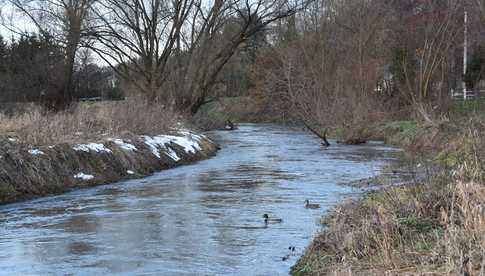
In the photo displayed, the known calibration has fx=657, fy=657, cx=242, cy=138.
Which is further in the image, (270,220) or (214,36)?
(214,36)

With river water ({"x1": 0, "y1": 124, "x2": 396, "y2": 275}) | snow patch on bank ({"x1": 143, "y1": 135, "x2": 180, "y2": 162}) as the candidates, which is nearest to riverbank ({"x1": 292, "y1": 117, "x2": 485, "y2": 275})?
river water ({"x1": 0, "y1": 124, "x2": 396, "y2": 275})

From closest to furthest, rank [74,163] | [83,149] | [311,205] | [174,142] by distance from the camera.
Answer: [311,205], [74,163], [83,149], [174,142]

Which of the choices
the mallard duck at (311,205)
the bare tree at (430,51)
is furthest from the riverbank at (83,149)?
the bare tree at (430,51)

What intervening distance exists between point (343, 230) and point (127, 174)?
11.7 m

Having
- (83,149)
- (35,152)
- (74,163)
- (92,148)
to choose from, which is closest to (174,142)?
(92,148)

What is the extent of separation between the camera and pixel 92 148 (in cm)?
1858

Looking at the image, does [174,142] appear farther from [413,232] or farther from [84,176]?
[413,232]

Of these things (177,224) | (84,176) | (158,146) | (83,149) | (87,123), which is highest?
(87,123)

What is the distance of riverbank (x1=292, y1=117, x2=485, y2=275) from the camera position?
583 cm

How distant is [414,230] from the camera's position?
7324 mm

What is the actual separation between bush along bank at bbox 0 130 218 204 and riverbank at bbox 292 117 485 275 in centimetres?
780

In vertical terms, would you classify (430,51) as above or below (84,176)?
above

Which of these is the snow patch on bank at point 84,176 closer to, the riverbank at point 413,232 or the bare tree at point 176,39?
the riverbank at point 413,232

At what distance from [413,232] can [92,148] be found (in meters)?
12.9
